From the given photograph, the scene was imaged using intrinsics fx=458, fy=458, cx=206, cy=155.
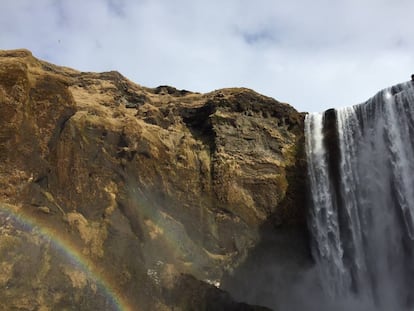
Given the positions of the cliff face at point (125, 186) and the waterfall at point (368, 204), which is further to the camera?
the waterfall at point (368, 204)

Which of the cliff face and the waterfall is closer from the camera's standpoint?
the cliff face

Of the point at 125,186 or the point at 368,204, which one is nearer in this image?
the point at 125,186

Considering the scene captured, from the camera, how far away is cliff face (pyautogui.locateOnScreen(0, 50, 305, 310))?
73.8 feet

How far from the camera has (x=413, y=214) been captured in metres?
30.9

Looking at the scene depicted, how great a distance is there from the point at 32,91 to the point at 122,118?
266 inches

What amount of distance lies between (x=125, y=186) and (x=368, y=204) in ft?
57.9

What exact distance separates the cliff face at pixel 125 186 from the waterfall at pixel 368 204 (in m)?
2.35

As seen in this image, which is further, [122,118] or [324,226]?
[324,226]

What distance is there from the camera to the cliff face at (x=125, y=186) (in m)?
22.5

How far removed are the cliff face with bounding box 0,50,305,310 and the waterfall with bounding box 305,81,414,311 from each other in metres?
2.35

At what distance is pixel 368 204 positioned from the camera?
33312 mm

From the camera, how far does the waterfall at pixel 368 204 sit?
3086 cm

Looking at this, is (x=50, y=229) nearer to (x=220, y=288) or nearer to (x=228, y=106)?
(x=220, y=288)

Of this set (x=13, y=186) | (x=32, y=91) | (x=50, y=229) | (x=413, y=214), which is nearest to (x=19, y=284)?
(x=50, y=229)
